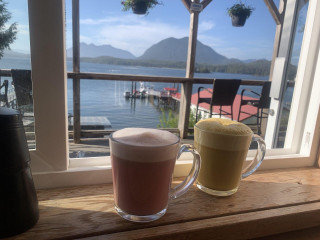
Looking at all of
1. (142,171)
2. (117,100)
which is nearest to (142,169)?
(142,171)

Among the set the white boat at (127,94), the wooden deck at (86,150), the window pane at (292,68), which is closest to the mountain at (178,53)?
the white boat at (127,94)

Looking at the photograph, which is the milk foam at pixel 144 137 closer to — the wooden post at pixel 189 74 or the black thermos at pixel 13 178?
the black thermos at pixel 13 178

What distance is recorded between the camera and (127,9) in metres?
2.08

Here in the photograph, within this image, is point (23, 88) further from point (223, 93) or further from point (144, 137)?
point (223, 93)

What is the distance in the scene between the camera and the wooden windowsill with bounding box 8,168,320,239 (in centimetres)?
44

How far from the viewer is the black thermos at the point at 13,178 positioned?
367 millimetres

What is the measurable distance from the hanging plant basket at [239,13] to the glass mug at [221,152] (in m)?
2.34

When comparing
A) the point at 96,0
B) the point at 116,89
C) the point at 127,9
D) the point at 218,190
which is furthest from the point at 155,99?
the point at 218,190

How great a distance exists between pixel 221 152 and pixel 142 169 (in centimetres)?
21

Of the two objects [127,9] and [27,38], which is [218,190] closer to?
[27,38]

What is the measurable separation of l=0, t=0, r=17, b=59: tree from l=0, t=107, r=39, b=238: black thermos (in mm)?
219

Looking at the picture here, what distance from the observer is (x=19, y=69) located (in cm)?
54

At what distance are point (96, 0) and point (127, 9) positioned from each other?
0.56 meters

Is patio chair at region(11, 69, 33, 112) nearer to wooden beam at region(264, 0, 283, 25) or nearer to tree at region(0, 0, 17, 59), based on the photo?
tree at region(0, 0, 17, 59)
